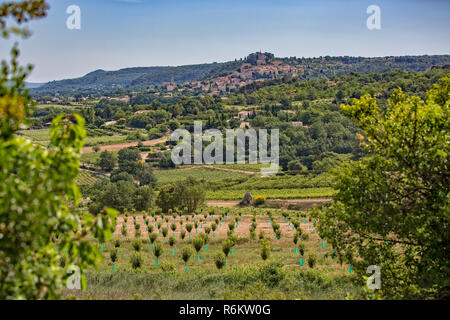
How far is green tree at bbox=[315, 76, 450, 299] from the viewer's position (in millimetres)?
7848

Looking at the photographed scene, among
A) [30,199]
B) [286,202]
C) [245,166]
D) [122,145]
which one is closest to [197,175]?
[245,166]

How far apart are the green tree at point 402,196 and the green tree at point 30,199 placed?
232 inches

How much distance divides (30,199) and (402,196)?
24.4 feet

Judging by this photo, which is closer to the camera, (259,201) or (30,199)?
(30,199)

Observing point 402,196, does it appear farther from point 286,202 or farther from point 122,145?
point 122,145

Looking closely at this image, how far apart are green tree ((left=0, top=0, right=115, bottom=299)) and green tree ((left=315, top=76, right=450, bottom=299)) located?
5896mm

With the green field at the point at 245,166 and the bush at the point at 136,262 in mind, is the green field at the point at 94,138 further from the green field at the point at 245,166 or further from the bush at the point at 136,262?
the bush at the point at 136,262

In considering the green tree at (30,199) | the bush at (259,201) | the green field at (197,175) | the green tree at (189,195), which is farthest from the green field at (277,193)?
the green tree at (30,199)

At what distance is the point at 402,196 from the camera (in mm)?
8422

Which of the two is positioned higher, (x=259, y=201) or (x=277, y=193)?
(x=259, y=201)

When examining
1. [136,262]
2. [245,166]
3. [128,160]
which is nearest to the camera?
[136,262]

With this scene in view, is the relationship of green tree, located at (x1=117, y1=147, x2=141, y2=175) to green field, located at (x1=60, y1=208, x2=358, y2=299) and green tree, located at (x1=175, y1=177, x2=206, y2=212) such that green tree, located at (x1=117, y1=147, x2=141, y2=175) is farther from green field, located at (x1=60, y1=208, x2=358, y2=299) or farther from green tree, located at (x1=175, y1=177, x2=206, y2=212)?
green field, located at (x1=60, y1=208, x2=358, y2=299)

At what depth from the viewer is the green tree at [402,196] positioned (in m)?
7.85

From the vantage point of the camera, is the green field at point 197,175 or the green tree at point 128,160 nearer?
the green field at point 197,175
